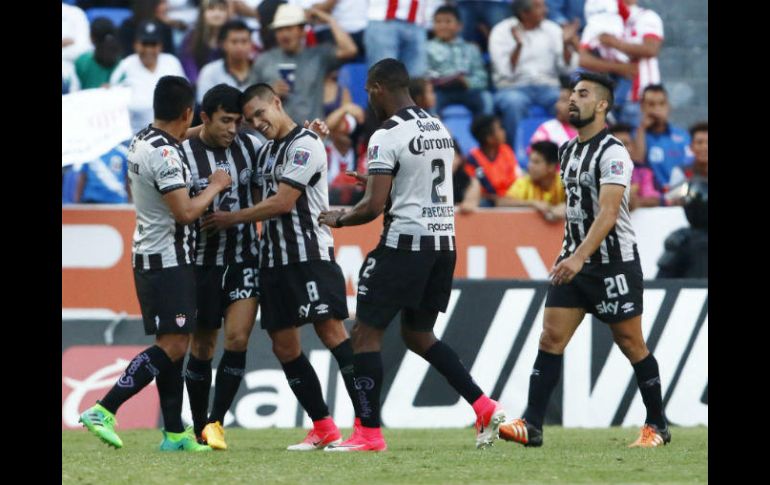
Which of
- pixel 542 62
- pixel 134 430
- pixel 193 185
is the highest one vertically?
pixel 542 62

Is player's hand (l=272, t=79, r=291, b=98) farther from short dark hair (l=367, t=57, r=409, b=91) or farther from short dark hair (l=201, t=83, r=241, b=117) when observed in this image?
short dark hair (l=367, t=57, r=409, b=91)

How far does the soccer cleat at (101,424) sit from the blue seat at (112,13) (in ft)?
25.7

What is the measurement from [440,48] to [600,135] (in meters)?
6.80

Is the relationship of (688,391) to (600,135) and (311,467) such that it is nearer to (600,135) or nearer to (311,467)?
(600,135)

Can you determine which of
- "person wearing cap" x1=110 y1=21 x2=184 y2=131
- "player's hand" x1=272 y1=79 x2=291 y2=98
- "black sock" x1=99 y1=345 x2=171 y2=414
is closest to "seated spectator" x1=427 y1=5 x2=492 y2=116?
"player's hand" x1=272 y1=79 x2=291 y2=98

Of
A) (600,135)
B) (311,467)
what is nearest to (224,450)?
(311,467)

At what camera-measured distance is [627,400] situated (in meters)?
11.2

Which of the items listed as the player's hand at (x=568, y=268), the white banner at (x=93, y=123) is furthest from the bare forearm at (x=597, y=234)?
the white banner at (x=93, y=123)

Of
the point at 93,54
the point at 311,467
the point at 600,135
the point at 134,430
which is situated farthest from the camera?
the point at 93,54

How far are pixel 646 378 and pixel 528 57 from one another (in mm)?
7120

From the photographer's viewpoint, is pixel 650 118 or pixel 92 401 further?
pixel 650 118

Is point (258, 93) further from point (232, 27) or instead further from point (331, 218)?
point (232, 27)

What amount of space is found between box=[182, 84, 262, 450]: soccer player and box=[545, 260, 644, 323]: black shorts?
191cm

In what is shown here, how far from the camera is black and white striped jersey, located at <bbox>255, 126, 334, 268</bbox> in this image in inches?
337
